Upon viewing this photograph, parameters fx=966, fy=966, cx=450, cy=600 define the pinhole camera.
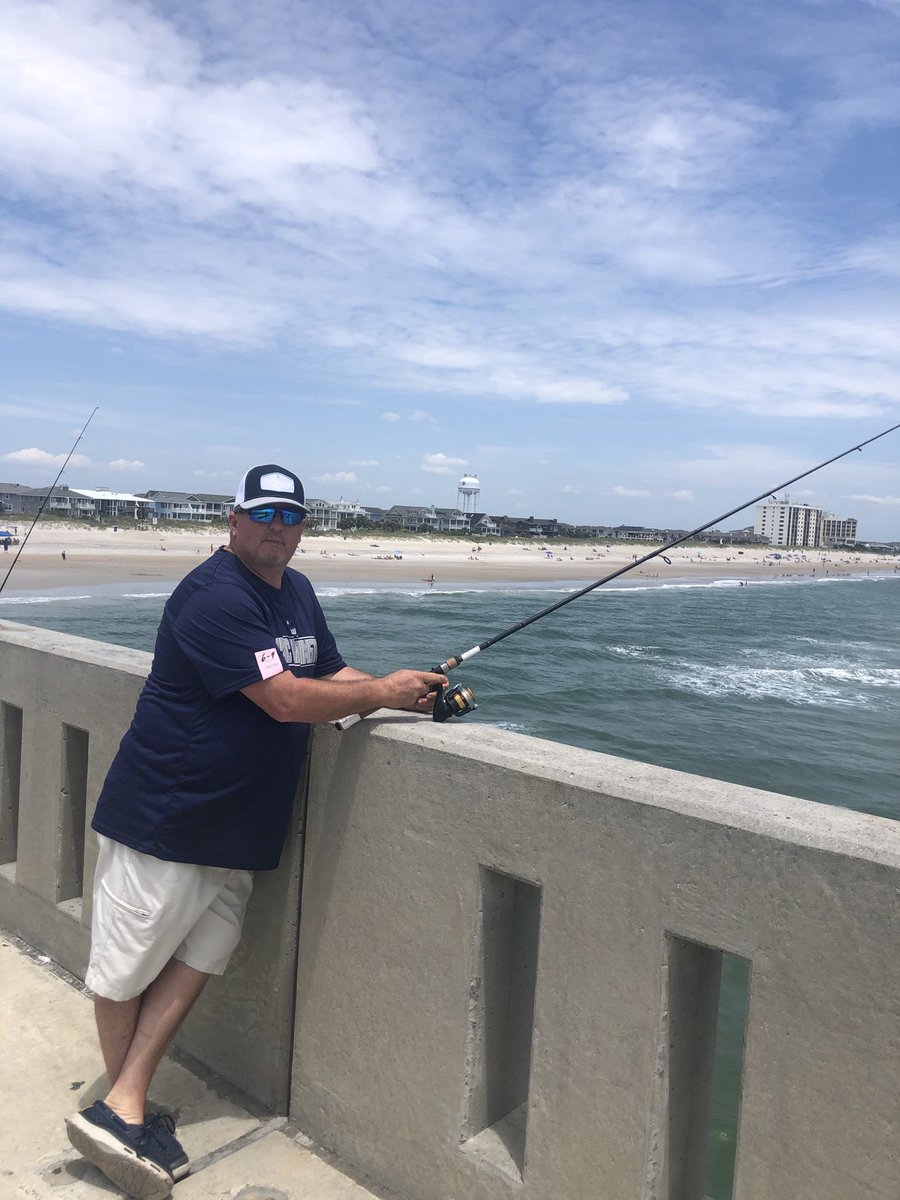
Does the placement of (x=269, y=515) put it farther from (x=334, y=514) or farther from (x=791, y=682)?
(x=334, y=514)

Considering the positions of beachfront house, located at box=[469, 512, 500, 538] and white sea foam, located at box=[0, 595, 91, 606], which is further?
beachfront house, located at box=[469, 512, 500, 538]

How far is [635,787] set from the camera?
1.82m

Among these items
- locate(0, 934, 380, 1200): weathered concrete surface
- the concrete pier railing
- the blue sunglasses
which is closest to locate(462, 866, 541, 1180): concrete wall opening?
the concrete pier railing

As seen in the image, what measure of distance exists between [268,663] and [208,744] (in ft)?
0.82

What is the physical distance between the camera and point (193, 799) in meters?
2.29

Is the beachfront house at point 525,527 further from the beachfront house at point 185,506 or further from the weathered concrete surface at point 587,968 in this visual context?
the weathered concrete surface at point 587,968

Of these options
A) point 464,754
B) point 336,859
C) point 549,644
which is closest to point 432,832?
point 464,754

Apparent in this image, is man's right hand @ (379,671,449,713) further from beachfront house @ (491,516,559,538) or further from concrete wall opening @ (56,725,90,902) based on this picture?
beachfront house @ (491,516,559,538)

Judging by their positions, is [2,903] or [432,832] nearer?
[432,832]

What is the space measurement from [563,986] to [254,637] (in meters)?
1.02

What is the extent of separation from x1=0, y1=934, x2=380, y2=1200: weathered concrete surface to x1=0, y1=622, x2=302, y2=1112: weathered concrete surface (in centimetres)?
11

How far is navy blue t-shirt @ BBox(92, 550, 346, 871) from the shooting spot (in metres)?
2.25

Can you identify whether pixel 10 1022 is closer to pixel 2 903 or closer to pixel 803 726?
pixel 2 903

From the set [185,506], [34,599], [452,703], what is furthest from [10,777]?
[185,506]
